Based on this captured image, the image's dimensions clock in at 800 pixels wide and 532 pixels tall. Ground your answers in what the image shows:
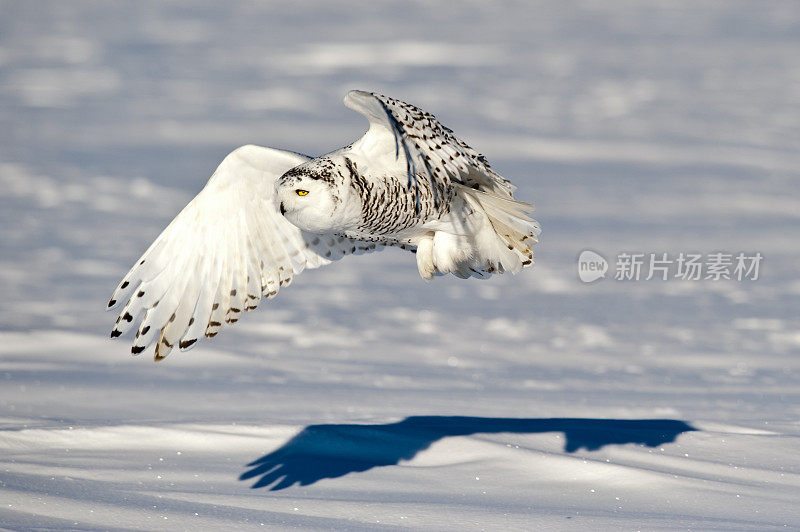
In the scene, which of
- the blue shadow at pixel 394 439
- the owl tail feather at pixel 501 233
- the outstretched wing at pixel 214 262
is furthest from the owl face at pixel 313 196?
the blue shadow at pixel 394 439

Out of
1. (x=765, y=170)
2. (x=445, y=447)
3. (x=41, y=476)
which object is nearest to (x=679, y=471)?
(x=445, y=447)

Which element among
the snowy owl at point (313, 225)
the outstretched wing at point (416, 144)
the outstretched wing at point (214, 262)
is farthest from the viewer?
the outstretched wing at point (214, 262)

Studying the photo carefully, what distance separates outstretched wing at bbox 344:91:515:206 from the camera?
4.55 m

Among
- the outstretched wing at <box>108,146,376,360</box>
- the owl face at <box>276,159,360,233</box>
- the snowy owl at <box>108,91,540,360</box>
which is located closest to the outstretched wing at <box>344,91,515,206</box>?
the snowy owl at <box>108,91,540,360</box>

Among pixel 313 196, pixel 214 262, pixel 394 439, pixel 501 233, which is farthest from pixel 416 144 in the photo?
pixel 394 439

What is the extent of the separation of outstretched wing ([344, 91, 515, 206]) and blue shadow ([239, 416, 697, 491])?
1608mm

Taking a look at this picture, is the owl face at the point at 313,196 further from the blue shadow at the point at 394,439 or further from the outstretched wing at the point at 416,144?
the blue shadow at the point at 394,439

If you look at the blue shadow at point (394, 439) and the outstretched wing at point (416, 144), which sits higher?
the outstretched wing at point (416, 144)

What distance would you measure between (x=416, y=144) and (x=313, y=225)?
0.56 m

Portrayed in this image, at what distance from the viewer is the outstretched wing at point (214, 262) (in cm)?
507

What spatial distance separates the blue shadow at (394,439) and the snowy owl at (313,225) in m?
0.91

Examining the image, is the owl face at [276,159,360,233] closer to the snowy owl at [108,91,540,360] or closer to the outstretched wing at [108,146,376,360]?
the snowy owl at [108,91,540,360]

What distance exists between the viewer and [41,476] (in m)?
5.26

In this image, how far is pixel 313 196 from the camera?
4570mm
